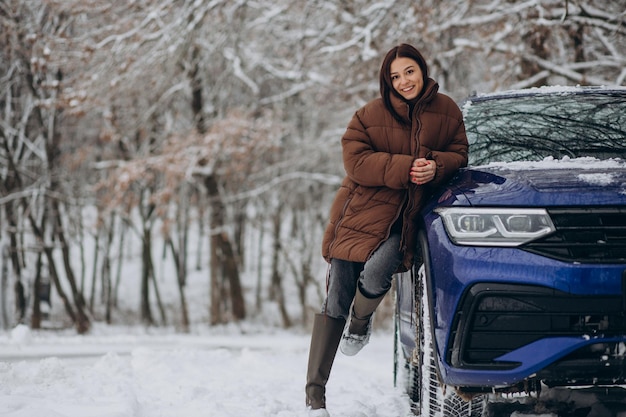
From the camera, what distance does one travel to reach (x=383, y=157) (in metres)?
3.75

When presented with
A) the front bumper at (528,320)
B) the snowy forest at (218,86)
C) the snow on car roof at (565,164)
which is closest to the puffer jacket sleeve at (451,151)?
the snow on car roof at (565,164)

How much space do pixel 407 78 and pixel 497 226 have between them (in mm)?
1144

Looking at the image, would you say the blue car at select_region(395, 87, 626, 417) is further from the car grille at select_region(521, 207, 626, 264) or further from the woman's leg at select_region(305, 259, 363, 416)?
the woman's leg at select_region(305, 259, 363, 416)

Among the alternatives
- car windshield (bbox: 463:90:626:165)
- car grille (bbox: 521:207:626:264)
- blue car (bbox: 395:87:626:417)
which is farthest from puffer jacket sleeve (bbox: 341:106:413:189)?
A: car grille (bbox: 521:207:626:264)

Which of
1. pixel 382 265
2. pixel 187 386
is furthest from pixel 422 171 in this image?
pixel 187 386

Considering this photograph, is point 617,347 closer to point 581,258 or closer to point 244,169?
point 581,258

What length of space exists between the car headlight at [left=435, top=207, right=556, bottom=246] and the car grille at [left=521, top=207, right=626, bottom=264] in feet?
0.12

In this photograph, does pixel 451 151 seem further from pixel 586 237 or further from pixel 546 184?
pixel 586 237

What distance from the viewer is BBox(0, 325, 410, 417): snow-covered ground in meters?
4.13

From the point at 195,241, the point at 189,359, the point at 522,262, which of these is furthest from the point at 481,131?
the point at 195,241

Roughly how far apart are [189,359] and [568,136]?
4.12 m

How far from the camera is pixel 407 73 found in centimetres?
395

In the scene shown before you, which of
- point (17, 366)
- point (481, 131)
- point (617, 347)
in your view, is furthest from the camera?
point (17, 366)

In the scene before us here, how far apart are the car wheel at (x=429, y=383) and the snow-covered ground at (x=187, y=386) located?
0.76m
